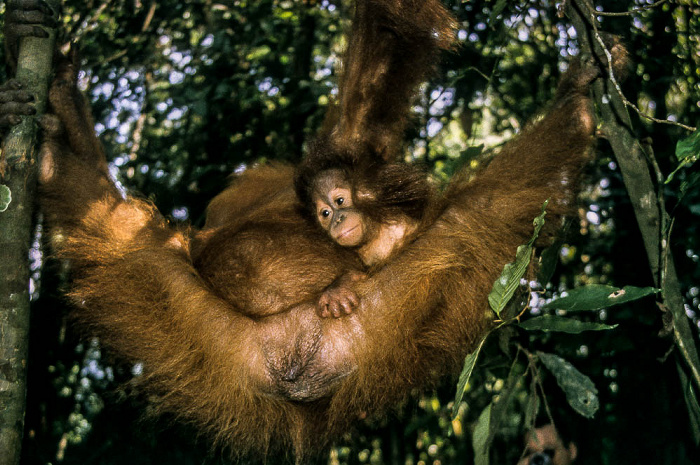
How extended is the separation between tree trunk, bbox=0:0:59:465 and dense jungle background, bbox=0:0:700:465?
1.13m

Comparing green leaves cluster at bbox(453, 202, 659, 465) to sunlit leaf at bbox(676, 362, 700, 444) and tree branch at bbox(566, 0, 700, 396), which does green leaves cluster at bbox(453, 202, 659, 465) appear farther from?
sunlit leaf at bbox(676, 362, 700, 444)

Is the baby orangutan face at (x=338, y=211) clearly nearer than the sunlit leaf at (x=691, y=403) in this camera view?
No

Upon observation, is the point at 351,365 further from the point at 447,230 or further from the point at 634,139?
the point at 634,139

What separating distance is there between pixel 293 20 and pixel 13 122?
3.36 m

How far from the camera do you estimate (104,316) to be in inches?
119

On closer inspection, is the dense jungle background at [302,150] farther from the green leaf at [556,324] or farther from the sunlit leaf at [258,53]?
the green leaf at [556,324]

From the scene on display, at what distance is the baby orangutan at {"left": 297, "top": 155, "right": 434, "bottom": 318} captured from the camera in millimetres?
3098

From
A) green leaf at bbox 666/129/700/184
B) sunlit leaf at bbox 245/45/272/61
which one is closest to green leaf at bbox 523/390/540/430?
green leaf at bbox 666/129/700/184

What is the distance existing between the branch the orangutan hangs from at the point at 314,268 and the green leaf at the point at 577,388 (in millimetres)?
459

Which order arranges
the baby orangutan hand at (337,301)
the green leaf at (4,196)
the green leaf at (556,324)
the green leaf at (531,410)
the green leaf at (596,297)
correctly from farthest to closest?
the baby orangutan hand at (337,301) < the green leaf at (531,410) < the green leaf at (4,196) < the green leaf at (556,324) < the green leaf at (596,297)

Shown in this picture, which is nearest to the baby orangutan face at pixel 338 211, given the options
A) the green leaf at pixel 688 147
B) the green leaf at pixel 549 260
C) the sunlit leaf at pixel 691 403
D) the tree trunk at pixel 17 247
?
the green leaf at pixel 549 260

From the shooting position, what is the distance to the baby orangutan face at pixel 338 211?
10.2ft

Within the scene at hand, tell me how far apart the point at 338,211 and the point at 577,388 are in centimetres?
144

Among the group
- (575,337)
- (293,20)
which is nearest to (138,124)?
(293,20)
